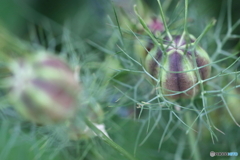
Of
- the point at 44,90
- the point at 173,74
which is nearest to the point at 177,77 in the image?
the point at 173,74

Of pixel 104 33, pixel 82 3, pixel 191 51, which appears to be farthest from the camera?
pixel 82 3

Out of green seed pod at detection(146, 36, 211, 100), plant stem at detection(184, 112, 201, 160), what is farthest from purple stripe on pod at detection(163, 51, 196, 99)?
plant stem at detection(184, 112, 201, 160)

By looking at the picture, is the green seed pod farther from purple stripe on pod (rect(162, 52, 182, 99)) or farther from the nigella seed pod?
the nigella seed pod

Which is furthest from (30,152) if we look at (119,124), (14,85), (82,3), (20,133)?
(82,3)

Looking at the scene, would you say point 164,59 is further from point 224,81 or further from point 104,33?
point 104,33

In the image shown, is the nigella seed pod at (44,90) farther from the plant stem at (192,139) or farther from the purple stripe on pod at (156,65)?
the plant stem at (192,139)

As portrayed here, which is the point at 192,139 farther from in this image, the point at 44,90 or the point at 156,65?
the point at 44,90

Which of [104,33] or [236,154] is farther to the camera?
[104,33]
